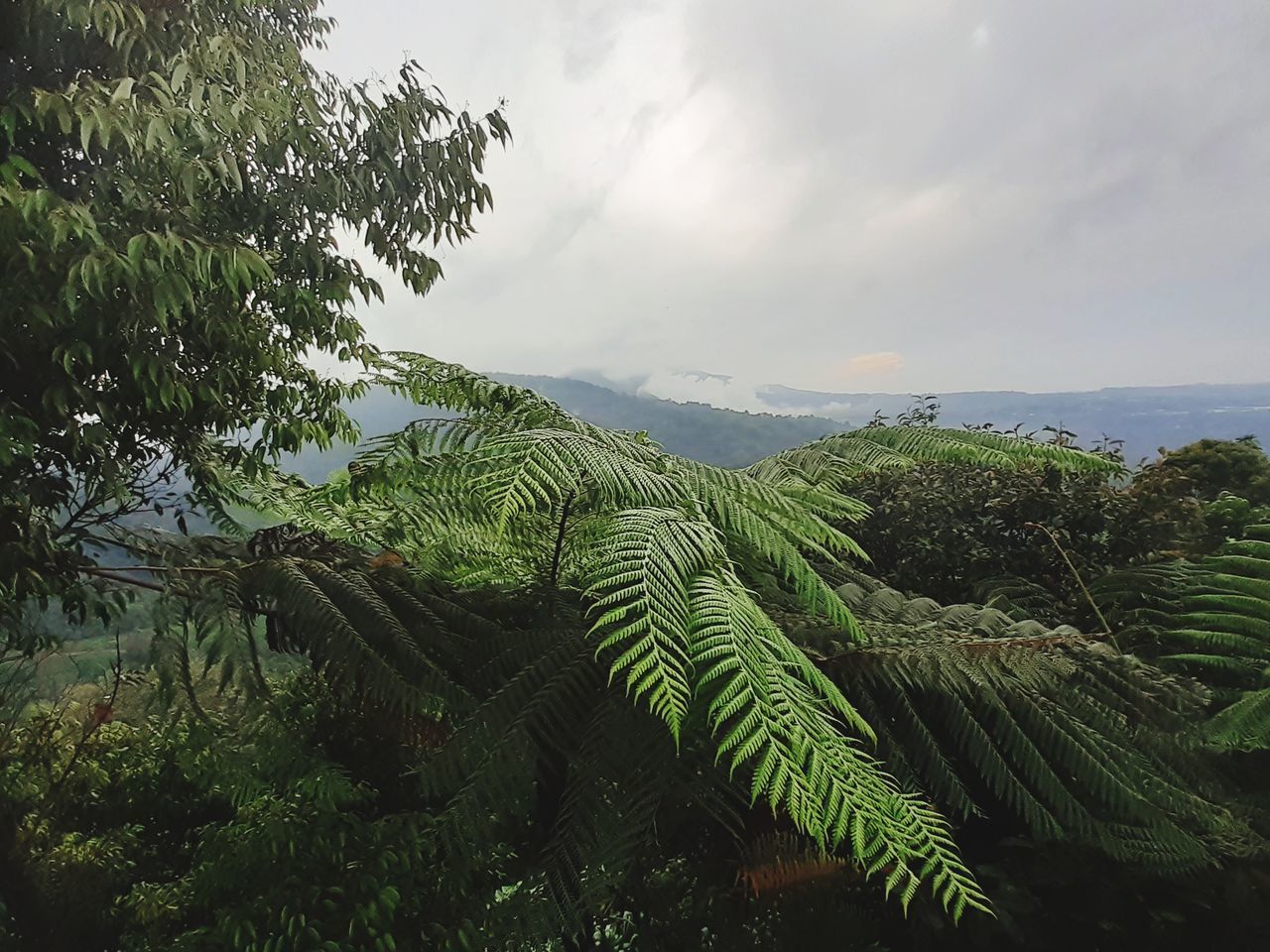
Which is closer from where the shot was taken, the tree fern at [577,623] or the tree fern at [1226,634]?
the tree fern at [577,623]

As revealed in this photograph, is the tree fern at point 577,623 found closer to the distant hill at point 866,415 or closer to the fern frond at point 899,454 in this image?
the fern frond at point 899,454

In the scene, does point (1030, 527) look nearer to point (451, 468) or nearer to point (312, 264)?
point (451, 468)

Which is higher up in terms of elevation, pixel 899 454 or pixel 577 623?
pixel 899 454

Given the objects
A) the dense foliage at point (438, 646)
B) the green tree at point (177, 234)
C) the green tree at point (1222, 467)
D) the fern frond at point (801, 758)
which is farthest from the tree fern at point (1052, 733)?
the green tree at point (1222, 467)

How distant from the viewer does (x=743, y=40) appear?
232cm

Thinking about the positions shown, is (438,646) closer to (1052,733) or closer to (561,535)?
(561,535)

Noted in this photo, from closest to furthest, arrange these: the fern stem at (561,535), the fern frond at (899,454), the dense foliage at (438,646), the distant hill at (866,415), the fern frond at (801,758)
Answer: the fern frond at (801,758) < the dense foliage at (438,646) < the fern stem at (561,535) < the fern frond at (899,454) < the distant hill at (866,415)

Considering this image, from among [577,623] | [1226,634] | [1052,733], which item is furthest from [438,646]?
[1226,634]

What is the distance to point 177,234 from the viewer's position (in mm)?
1120

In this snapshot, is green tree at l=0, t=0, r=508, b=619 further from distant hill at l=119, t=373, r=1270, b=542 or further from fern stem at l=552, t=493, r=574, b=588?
fern stem at l=552, t=493, r=574, b=588

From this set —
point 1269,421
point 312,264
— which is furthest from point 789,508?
point 1269,421

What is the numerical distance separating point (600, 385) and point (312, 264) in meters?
1.58

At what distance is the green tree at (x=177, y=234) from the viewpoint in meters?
1.04

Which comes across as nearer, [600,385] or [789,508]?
[789,508]
